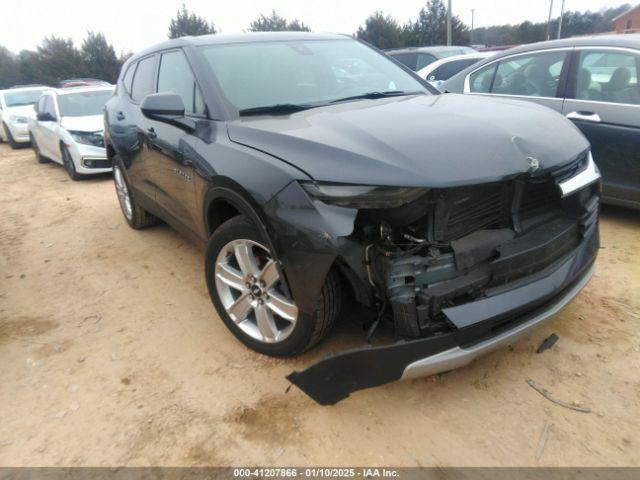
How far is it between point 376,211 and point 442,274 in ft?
1.28

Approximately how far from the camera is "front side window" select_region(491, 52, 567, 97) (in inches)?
184

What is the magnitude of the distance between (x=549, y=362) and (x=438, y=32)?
3513cm

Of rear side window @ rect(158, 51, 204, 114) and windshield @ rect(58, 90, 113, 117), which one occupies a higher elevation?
rear side window @ rect(158, 51, 204, 114)

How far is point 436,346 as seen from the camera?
201cm

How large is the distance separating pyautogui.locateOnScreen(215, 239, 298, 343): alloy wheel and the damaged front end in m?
0.50

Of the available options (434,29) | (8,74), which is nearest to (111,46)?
(8,74)

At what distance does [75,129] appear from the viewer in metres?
8.12

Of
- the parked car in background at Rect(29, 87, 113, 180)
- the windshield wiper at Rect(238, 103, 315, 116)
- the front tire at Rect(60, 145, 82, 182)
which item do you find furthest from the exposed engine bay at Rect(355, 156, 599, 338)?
the front tire at Rect(60, 145, 82, 182)

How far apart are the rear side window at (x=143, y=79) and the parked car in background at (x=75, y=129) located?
3.64m

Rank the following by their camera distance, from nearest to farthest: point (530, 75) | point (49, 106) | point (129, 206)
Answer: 1. point (530, 75)
2. point (129, 206)
3. point (49, 106)

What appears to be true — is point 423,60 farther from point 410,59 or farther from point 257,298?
point 257,298

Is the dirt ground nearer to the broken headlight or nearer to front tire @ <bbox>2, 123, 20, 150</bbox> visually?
the broken headlight

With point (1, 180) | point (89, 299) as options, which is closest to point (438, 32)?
point (1, 180)

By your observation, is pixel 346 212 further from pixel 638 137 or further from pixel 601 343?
pixel 638 137
